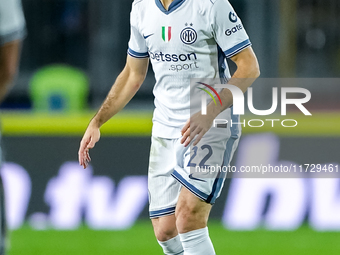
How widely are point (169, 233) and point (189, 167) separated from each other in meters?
0.39

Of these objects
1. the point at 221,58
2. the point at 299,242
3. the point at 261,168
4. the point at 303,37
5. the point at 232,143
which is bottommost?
the point at 299,242

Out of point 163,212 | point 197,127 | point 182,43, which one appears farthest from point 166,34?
point 163,212

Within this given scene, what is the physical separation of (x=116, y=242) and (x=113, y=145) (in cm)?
85

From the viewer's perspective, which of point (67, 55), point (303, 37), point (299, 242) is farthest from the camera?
point (67, 55)

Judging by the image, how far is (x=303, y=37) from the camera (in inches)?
266

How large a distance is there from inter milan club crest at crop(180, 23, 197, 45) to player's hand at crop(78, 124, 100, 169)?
2.13ft

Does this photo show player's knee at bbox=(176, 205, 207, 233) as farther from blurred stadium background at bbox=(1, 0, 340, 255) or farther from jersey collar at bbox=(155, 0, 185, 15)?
blurred stadium background at bbox=(1, 0, 340, 255)

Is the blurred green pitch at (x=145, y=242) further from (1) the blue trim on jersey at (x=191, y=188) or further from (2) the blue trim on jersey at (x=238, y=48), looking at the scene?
(2) the blue trim on jersey at (x=238, y=48)

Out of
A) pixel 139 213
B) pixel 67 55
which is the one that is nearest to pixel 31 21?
pixel 67 55

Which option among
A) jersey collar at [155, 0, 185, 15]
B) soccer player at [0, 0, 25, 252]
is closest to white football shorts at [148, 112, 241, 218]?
jersey collar at [155, 0, 185, 15]

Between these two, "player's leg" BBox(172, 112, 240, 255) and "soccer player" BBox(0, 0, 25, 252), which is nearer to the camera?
"soccer player" BBox(0, 0, 25, 252)

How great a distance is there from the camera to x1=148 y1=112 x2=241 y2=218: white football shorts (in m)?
2.68

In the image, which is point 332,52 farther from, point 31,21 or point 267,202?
point 31,21

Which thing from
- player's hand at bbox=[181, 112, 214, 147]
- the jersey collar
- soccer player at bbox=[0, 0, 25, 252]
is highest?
soccer player at bbox=[0, 0, 25, 252]
